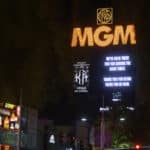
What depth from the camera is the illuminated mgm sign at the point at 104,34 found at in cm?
6962

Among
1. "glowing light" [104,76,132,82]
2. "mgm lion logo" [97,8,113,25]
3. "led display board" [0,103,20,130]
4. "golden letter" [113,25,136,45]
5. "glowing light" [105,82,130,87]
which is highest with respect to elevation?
"mgm lion logo" [97,8,113,25]

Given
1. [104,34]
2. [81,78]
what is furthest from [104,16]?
[81,78]

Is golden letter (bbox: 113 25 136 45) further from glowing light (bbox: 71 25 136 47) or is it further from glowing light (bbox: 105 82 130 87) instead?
glowing light (bbox: 105 82 130 87)

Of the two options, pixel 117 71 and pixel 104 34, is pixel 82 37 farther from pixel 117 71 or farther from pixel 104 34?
pixel 117 71

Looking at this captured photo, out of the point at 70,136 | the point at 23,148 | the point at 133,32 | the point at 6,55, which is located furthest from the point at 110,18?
the point at 6,55

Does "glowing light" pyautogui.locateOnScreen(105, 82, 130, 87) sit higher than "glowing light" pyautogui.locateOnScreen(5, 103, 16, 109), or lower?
higher

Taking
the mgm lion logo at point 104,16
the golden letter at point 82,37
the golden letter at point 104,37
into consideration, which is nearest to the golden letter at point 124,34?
the golden letter at point 104,37

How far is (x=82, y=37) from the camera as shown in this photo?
7275 cm

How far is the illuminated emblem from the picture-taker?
66.4 m

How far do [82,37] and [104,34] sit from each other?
10.9 feet

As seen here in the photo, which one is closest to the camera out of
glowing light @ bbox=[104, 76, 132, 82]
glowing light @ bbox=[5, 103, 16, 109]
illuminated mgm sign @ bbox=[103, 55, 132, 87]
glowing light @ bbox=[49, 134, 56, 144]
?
glowing light @ bbox=[5, 103, 16, 109]

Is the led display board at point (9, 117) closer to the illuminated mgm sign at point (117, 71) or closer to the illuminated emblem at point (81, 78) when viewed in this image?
the illuminated emblem at point (81, 78)

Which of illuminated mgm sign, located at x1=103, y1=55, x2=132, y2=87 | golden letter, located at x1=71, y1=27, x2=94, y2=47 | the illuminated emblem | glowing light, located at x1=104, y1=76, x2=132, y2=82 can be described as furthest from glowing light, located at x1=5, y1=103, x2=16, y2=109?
golden letter, located at x1=71, y1=27, x2=94, y2=47

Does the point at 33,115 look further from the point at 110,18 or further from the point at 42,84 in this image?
the point at 110,18
